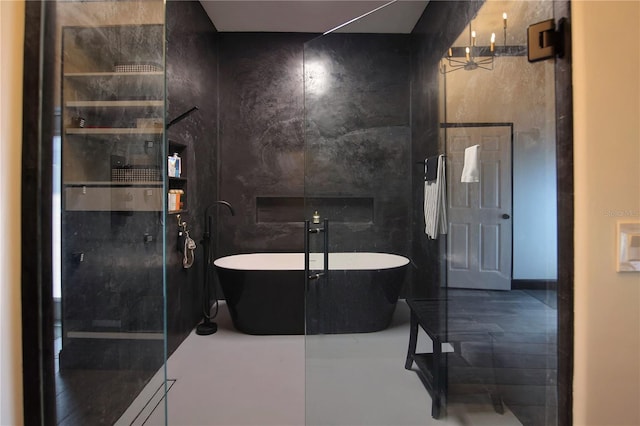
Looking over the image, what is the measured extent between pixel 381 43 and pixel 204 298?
2602mm

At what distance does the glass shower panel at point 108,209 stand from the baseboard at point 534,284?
1458 mm

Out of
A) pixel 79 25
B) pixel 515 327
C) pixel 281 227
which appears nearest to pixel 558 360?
pixel 515 327

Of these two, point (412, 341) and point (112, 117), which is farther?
point (412, 341)

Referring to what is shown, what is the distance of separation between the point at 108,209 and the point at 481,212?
2.21m

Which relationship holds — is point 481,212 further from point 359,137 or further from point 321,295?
point 321,295

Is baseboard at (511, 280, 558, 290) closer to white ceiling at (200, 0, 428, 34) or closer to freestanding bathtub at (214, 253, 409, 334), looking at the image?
freestanding bathtub at (214, 253, 409, 334)

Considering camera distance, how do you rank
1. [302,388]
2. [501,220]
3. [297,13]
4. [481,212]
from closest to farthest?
1. [501,220]
2. [302,388]
3. [481,212]
4. [297,13]

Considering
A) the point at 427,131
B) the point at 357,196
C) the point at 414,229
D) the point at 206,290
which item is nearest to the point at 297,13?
the point at 427,131

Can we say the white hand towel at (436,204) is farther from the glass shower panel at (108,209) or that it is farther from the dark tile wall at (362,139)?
the glass shower panel at (108,209)

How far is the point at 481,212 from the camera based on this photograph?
2.17m

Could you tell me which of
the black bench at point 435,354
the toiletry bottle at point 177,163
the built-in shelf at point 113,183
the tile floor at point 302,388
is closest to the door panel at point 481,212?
the black bench at point 435,354

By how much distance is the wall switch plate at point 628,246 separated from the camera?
89 centimetres

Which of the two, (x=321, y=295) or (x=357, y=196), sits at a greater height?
(x=357, y=196)

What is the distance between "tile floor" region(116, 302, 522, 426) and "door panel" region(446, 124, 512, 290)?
1.86 ft
